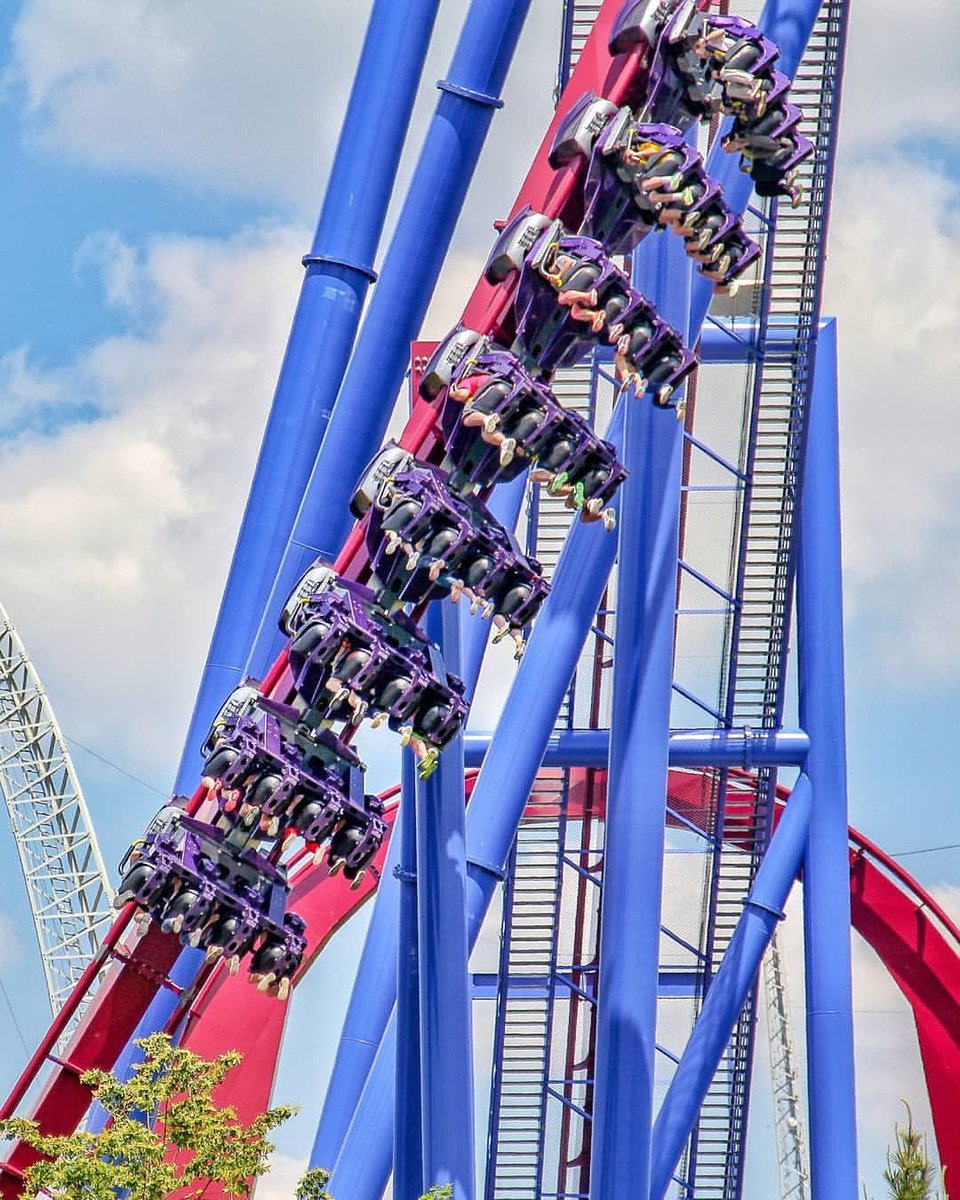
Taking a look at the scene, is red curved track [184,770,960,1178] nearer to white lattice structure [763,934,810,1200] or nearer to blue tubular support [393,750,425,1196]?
blue tubular support [393,750,425,1196]

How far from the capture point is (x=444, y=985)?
9.68 m

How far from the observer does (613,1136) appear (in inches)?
407

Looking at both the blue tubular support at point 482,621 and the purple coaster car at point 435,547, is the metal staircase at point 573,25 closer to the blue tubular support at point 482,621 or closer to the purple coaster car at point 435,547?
the blue tubular support at point 482,621

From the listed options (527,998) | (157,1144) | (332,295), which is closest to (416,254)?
(332,295)

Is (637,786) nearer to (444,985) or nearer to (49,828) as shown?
(444,985)

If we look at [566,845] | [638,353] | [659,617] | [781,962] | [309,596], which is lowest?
[309,596]

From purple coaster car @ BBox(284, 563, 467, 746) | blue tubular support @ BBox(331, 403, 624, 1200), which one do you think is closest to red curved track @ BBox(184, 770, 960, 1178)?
blue tubular support @ BBox(331, 403, 624, 1200)

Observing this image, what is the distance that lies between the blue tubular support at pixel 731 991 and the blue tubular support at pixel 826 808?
11 centimetres

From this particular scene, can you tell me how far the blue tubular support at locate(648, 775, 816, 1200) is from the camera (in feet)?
40.1

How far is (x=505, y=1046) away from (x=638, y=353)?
563 cm

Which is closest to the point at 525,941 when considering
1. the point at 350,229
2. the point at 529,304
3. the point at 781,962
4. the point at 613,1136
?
the point at 613,1136

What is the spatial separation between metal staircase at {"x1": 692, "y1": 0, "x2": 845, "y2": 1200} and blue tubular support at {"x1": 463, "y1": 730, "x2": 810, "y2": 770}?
12 cm

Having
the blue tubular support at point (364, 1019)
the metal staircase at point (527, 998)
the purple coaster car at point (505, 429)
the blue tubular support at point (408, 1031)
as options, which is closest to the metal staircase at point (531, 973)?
the metal staircase at point (527, 998)

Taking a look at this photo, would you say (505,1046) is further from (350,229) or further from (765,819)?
(350,229)
